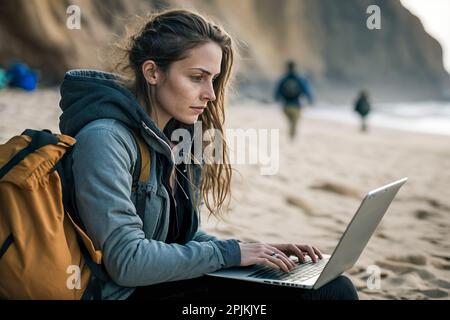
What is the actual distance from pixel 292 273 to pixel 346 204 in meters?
3.94

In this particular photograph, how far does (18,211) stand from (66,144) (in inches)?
8.9

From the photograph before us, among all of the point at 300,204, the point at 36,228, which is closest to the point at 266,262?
the point at 36,228

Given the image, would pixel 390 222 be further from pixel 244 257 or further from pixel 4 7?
pixel 4 7

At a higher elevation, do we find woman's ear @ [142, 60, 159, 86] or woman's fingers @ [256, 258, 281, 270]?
woman's ear @ [142, 60, 159, 86]

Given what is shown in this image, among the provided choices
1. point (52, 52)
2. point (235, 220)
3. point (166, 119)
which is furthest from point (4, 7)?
point (166, 119)

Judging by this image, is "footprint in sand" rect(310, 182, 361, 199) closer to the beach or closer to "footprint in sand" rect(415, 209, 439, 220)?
the beach

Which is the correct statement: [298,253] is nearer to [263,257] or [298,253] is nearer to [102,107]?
[263,257]

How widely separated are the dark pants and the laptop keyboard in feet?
0.12

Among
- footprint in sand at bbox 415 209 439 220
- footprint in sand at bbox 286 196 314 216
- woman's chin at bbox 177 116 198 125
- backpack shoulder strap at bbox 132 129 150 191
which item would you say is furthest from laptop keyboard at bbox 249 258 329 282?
footprint in sand at bbox 415 209 439 220

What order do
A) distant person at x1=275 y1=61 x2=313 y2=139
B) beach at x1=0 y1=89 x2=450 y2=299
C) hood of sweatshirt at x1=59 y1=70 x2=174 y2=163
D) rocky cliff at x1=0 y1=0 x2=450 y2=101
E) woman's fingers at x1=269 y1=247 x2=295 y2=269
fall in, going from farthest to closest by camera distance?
rocky cliff at x1=0 y1=0 x2=450 y2=101 → distant person at x1=275 y1=61 x2=313 y2=139 → beach at x1=0 y1=89 x2=450 y2=299 → woman's fingers at x1=269 y1=247 x2=295 y2=269 → hood of sweatshirt at x1=59 y1=70 x2=174 y2=163

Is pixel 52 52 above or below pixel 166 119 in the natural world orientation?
above

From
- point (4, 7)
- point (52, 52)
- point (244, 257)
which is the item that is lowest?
point (244, 257)

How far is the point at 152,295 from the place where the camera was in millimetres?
1822

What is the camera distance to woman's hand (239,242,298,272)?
6.11 feet
